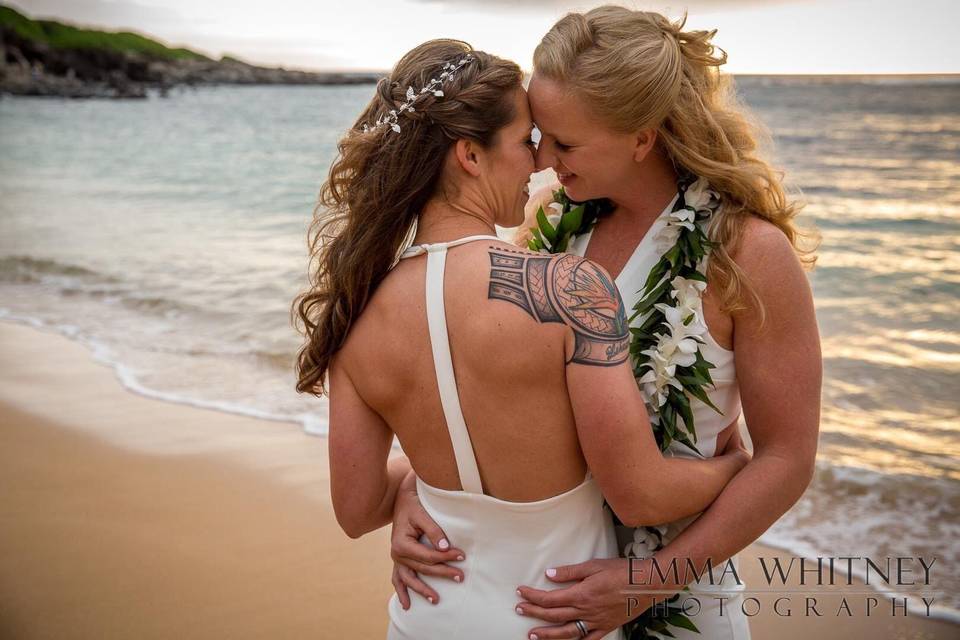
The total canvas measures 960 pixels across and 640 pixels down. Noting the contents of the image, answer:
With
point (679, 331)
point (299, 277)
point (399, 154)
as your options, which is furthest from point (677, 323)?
point (299, 277)

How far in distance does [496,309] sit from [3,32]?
2112 inches

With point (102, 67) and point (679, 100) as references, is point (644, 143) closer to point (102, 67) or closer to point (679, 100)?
point (679, 100)

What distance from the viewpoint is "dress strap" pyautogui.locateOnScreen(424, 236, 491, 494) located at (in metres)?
1.84

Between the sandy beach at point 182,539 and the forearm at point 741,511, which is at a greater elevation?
the forearm at point 741,511

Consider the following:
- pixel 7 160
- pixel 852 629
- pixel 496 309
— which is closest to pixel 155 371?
pixel 852 629

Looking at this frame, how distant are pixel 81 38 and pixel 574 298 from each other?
58.2 m

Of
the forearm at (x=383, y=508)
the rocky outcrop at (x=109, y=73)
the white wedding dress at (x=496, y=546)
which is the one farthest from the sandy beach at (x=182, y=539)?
the rocky outcrop at (x=109, y=73)

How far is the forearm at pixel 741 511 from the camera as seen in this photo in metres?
2.14

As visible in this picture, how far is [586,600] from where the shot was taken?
2018 mm

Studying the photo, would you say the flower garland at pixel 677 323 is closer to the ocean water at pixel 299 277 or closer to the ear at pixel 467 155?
the ear at pixel 467 155

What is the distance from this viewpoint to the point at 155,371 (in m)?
7.27

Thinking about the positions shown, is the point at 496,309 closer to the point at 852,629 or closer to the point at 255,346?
the point at 852,629

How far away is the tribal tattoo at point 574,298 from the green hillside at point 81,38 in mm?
53600

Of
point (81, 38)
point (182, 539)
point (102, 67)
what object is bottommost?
point (102, 67)
